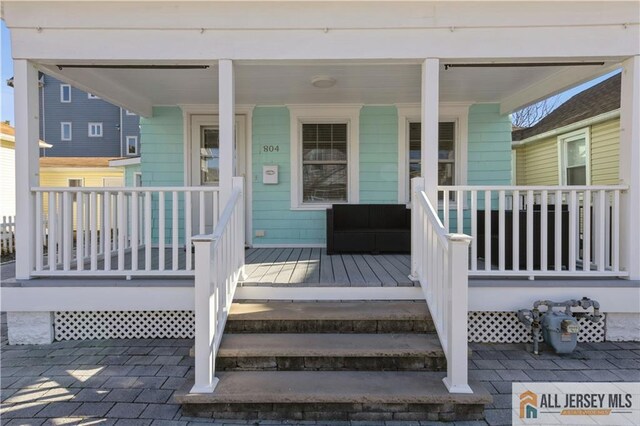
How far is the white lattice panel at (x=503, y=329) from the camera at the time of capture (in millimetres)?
3420

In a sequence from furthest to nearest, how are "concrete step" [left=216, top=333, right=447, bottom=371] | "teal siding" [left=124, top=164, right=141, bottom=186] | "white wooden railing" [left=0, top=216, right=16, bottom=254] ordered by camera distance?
1. "teal siding" [left=124, top=164, right=141, bottom=186]
2. "white wooden railing" [left=0, top=216, right=16, bottom=254]
3. "concrete step" [left=216, top=333, right=447, bottom=371]

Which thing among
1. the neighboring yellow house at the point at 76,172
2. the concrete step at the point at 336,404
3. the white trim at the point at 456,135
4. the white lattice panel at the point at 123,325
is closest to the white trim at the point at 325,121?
the white trim at the point at 456,135

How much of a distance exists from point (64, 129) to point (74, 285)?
20.8m

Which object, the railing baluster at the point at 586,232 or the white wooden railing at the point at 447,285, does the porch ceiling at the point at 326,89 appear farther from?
the white wooden railing at the point at 447,285

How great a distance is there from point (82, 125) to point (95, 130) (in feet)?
2.32

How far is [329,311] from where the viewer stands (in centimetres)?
314

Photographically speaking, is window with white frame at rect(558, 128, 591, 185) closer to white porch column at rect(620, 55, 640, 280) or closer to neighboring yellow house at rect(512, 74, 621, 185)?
neighboring yellow house at rect(512, 74, 621, 185)

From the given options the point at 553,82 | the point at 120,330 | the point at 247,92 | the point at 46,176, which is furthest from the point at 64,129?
the point at 553,82

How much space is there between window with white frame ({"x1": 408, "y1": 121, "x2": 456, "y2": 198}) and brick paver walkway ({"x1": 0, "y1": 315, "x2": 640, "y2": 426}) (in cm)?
298

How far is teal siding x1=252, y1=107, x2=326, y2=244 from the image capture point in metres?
5.60

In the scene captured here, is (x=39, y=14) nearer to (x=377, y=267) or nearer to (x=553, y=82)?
(x=377, y=267)

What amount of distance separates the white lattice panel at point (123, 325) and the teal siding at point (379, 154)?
315cm

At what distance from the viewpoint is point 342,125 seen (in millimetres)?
5691

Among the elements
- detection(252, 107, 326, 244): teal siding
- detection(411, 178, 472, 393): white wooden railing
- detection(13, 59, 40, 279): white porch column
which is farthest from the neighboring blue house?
detection(411, 178, 472, 393): white wooden railing
